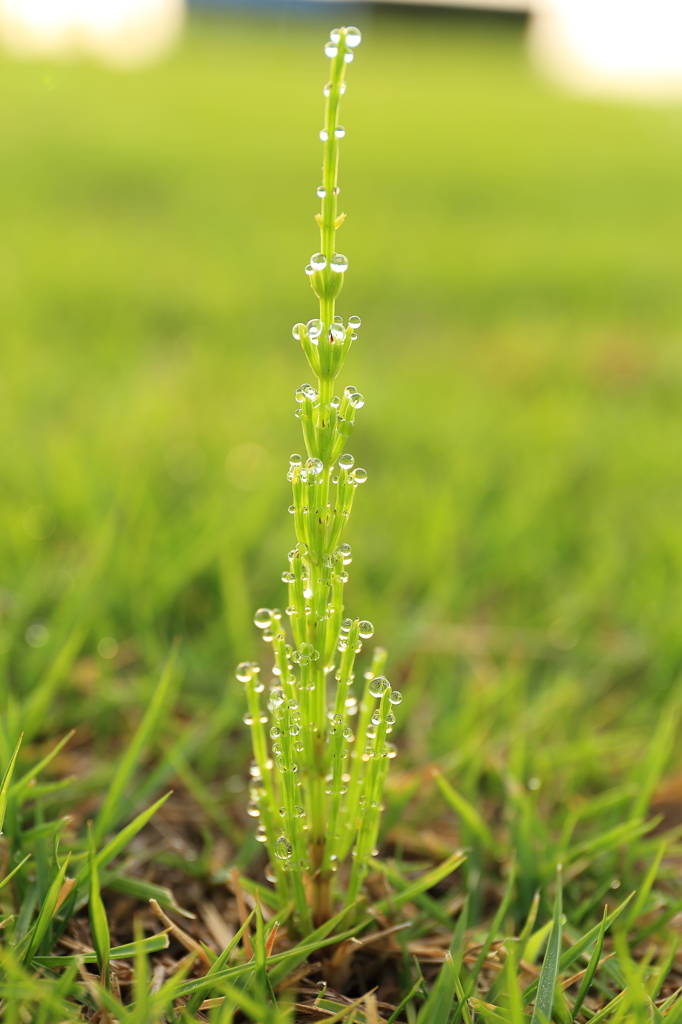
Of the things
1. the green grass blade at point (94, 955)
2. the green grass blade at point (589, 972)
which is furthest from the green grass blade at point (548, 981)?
the green grass blade at point (94, 955)

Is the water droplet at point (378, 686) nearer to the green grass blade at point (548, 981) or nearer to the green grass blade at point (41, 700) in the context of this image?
the green grass blade at point (548, 981)

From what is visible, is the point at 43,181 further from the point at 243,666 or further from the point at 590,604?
the point at 243,666

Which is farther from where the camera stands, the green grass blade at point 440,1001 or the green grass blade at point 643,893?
the green grass blade at point 643,893

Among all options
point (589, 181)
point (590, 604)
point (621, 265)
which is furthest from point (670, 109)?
point (590, 604)

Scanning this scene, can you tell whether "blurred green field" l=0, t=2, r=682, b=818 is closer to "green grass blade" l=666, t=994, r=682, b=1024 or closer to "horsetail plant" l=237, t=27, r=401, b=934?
"horsetail plant" l=237, t=27, r=401, b=934

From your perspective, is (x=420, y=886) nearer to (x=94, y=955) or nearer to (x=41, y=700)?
(x=94, y=955)

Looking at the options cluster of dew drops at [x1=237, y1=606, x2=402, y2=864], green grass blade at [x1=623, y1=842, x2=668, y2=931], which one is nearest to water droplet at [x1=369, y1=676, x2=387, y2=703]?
cluster of dew drops at [x1=237, y1=606, x2=402, y2=864]
